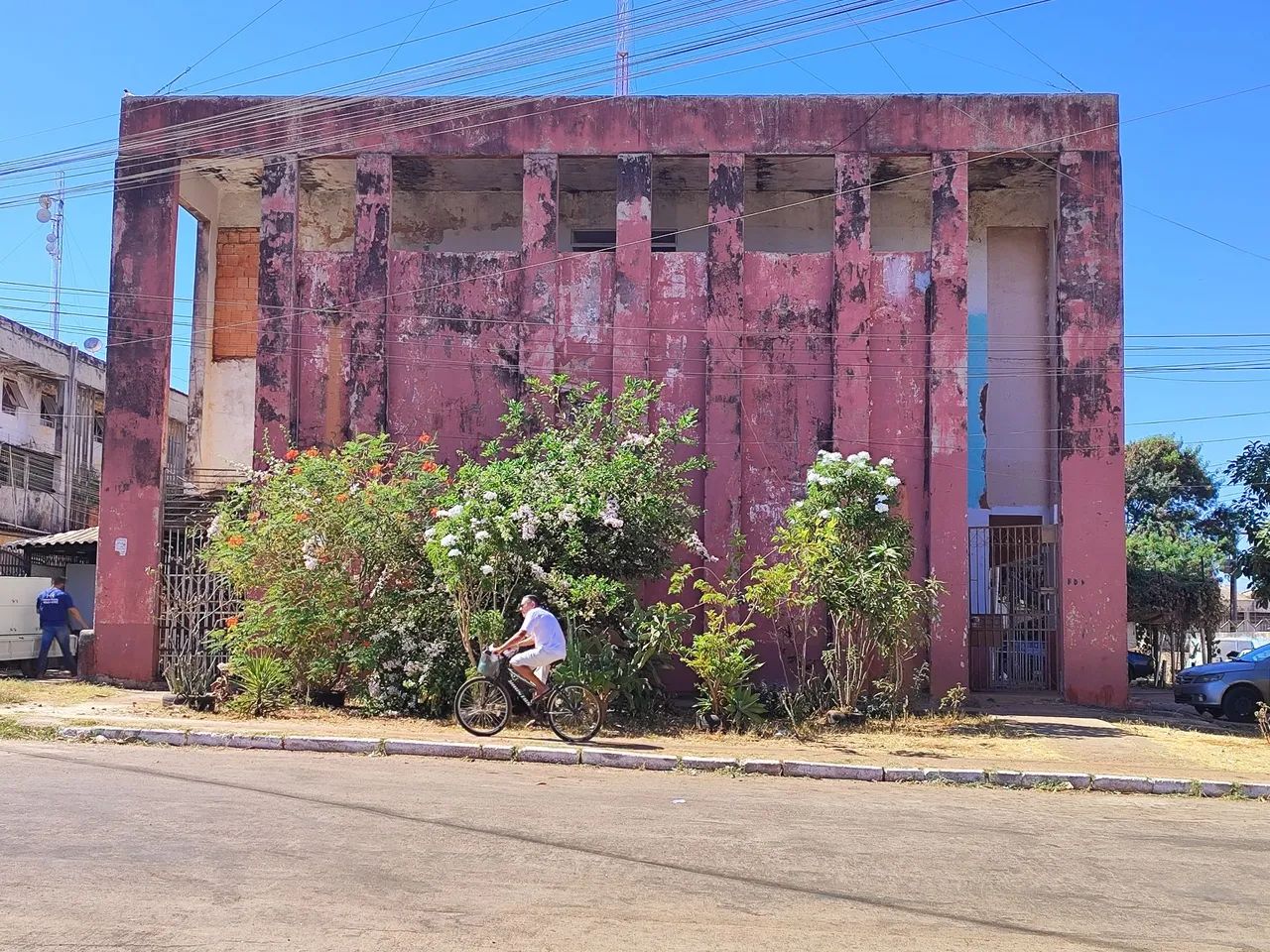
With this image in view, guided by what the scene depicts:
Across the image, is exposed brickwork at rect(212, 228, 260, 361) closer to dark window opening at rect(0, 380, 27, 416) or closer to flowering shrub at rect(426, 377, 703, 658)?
flowering shrub at rect(426, 377, 703, 658)

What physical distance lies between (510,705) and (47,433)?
2537 centimetres

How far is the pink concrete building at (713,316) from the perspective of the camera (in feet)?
55.7

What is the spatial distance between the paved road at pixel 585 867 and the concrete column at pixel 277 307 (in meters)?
8.74

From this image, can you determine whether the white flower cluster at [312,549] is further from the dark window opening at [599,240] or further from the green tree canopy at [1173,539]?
the green tree canopy at [1173,539]

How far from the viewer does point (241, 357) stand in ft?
66.2

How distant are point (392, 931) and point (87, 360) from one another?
107 ft

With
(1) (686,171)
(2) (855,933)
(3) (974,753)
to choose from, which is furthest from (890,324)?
(2) (855,933)

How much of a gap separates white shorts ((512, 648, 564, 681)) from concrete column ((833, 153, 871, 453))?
702 cm

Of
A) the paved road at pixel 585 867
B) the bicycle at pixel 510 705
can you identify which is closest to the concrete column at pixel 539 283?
the bicycle at pixel 510 705

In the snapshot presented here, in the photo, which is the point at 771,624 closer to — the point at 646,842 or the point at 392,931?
the point at 646,842

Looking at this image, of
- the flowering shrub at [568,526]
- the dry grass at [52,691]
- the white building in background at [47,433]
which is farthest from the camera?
the white building in background at [47,433]

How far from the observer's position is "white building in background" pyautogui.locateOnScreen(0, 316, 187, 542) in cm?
2977

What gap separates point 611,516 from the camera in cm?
1330

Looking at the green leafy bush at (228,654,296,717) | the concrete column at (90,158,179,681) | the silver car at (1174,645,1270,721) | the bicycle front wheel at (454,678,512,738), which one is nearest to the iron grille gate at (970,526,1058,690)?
the silver car at (1174,645,1270,721)
